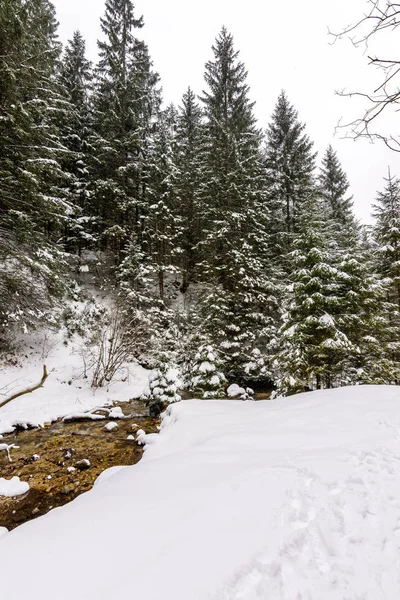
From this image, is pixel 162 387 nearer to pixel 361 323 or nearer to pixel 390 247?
pixel 361 323

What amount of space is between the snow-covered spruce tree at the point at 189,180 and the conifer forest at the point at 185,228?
13 cm

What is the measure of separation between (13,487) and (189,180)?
1571cm

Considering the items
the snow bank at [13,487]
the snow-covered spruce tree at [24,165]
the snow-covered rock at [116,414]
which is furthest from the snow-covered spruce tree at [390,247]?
the snow-covered spruce tree at [24,165]

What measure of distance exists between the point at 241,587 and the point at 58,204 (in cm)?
1013

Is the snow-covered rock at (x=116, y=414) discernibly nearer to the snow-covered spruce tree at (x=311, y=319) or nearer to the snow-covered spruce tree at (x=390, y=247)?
the snow-covered spruce tree at (x=311, y=319)

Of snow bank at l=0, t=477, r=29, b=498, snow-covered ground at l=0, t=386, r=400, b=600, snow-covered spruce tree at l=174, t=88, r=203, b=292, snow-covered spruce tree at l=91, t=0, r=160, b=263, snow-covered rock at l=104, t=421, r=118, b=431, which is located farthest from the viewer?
snow-covered spruce tree at l=174, t=88, r=203, b=292

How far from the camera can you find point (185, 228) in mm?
13883

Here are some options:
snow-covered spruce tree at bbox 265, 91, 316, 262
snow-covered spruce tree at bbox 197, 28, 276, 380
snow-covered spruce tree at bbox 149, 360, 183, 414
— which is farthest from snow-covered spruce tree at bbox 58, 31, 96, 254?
snow-covered spruce tree at bbox 265, 91, 316, 262

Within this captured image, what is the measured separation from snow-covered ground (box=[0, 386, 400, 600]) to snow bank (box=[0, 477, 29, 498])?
1.83 meters

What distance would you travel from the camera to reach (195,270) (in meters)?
15.3

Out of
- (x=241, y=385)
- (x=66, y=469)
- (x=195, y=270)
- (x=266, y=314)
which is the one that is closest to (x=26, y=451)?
(x=66, y=469)

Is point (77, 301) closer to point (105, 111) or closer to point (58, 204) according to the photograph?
point (58, 204)

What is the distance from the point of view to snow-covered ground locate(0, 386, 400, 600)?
1.46m

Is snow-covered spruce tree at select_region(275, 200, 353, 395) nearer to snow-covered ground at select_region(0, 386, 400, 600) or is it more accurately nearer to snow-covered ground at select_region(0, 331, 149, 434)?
snow-covered ground at select_region(0, 386, 400, 600)
